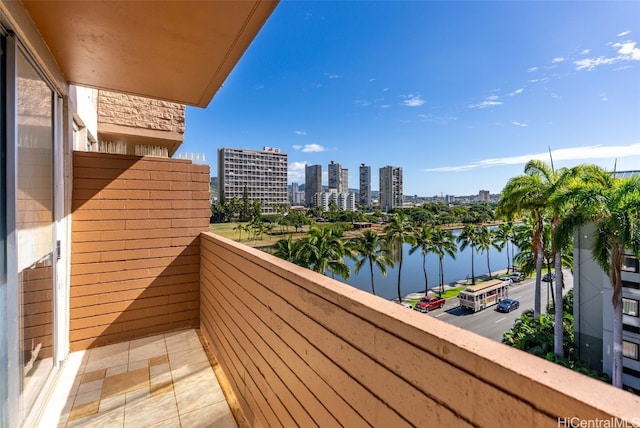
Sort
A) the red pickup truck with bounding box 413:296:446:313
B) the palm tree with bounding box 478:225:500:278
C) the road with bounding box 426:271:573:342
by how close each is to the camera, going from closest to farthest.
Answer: the road with bounding box 426:271:573:342, the red pickup truck with bounding box 413:296:446:313, the palm tree with bounding box 478:225:500:278

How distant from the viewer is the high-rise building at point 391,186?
84312 mm

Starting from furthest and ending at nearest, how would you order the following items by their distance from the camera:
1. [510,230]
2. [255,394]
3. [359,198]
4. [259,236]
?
[359,198], [259,236], [510,230], [255,394]

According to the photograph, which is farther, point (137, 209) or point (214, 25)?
point (137, 209)

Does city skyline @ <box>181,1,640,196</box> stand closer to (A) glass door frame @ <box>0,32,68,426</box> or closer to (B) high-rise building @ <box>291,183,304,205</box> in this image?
(A) glass door frame @ <box>0,32,68,426</box>

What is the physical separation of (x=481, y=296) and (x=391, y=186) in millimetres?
63592

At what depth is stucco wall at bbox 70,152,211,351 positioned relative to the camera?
133 inches

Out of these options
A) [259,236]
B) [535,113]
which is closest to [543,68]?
[535,113]

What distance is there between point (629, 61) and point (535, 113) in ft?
66.9

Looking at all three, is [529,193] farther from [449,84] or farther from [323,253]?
[449,84]

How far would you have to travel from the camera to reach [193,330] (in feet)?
13.0

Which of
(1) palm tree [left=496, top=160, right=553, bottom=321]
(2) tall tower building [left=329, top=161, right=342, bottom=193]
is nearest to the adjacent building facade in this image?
(1) palm tree [left=496, top=160, right=553, bottom=321]

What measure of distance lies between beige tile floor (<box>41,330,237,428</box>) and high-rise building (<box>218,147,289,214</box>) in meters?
65.7

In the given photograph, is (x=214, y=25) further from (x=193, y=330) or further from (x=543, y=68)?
(x=543, y=68)

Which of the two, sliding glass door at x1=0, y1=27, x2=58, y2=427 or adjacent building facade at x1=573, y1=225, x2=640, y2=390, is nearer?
sliding glass door at x1=0, y1=27, x2=58, y2=427
